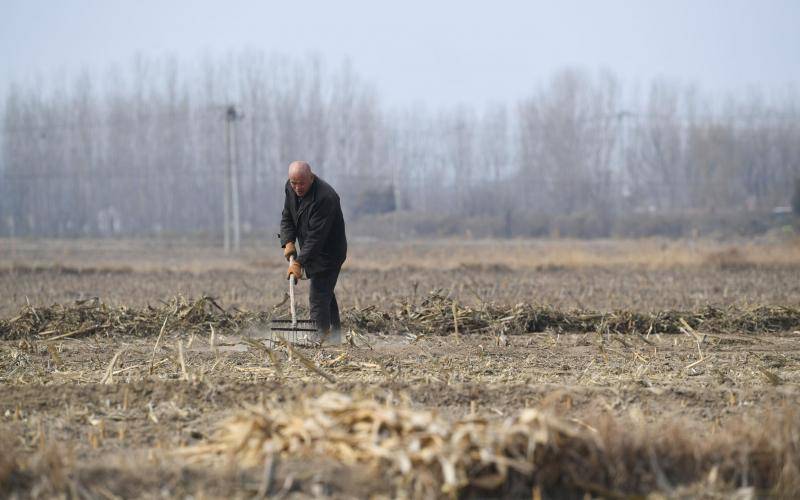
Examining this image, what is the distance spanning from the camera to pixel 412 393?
20.7 ft

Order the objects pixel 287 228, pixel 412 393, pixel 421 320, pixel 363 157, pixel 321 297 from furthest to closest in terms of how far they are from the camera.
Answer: pixel 363 157 → pixel 421 320 → pixel 287 228 → pixel 321 297 → pixel 412 393

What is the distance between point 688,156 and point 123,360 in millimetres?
46317

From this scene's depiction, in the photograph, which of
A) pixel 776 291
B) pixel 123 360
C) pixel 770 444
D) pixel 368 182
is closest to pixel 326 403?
pixel 770 444

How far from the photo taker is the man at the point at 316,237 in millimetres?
8953

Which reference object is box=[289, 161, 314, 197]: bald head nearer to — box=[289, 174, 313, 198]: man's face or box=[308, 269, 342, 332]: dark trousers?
box=[289, 174, 313, 198]: man's face

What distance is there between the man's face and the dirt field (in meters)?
1.54

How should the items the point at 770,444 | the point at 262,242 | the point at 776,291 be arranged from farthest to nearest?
1. the point at 262,242
2. the point at 776,291
3. the point at 770,444

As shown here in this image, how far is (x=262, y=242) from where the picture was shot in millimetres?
36844

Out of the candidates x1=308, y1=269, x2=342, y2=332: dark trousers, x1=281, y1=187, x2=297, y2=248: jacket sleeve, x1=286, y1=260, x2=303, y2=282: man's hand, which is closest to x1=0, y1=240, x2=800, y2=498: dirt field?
x1=308, y1=269, x2=342, y2=332: dark trousers

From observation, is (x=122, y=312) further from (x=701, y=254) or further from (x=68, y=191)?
(x=68, y=191)

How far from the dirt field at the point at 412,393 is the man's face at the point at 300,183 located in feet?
5.04

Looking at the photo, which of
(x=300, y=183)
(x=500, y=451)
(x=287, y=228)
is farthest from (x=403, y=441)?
(x=287, y=228)

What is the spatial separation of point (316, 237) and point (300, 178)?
0.59m

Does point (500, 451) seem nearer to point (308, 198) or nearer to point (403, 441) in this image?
point (403, 441)
